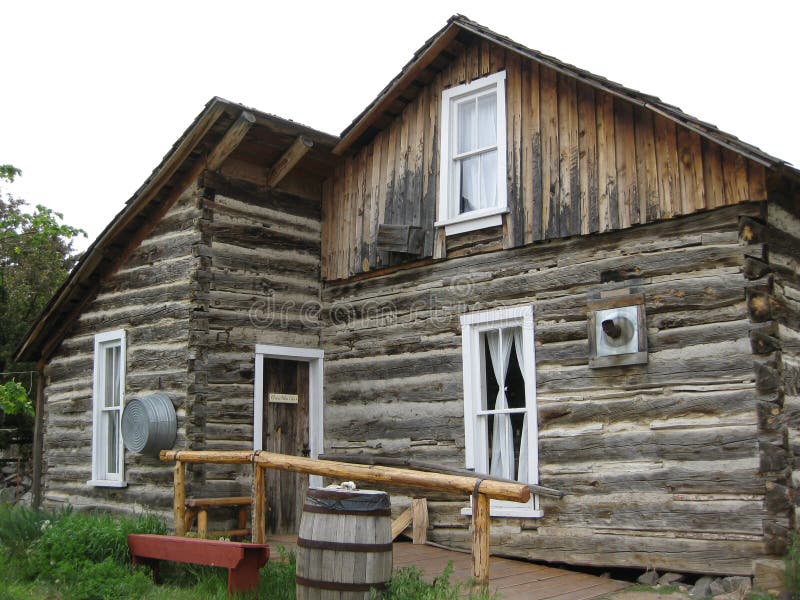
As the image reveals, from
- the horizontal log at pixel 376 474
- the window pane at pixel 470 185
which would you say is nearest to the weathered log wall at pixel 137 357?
the horizontal log at pixel 376 474

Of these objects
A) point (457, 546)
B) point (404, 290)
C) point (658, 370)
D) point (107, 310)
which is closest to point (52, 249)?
point (107, 310)

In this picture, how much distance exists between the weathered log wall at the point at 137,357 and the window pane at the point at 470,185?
11.2 ft

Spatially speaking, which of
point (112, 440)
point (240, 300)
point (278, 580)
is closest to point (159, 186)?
point (240, 300)

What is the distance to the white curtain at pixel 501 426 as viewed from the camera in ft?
32.4

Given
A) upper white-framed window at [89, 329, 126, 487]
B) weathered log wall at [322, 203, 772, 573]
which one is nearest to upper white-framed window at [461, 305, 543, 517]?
weathered log wall at [322, 203, 772, 573]

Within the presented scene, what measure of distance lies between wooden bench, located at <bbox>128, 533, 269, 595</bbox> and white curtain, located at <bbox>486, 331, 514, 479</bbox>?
3.23 metres

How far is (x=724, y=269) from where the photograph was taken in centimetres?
845

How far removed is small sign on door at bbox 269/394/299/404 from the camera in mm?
11555

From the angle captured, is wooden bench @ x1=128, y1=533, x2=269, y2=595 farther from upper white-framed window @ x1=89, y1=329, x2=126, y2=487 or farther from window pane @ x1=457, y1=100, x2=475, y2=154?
window pane @ x1=457, y1=100, x2=475, y2=154

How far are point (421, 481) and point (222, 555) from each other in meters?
2.07

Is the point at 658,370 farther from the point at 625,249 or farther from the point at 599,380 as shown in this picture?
the point at 625,249

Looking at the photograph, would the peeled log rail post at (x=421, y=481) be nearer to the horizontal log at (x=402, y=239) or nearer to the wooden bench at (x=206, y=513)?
the wooden bench at (x=206, y=513)

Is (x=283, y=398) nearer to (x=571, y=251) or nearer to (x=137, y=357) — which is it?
(x=137, y=357)

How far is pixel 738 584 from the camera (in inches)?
308
